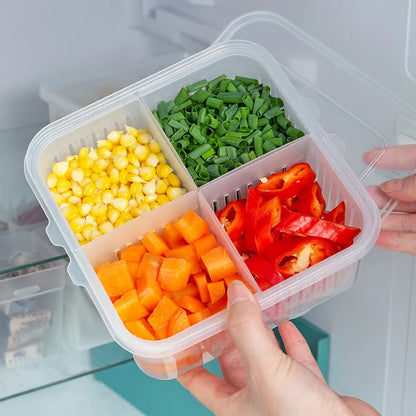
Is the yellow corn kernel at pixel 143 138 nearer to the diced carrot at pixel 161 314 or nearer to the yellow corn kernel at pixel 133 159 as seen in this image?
the yellow corn kernel at pixel 133 159

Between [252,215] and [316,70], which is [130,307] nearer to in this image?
[252,215]

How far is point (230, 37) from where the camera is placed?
1442mm

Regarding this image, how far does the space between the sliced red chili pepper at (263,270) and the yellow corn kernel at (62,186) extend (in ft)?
1.20

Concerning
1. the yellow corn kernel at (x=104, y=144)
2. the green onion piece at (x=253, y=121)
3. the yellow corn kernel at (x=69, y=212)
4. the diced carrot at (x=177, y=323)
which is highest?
the green onion piece at (x=253, y=121)

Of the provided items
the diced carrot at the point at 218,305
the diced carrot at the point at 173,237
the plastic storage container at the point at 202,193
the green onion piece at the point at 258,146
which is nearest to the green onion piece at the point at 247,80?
the plastic storage container at the point at 202,193

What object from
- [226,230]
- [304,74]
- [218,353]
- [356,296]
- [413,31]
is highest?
[413,31]

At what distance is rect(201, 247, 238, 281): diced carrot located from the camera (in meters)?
1.06

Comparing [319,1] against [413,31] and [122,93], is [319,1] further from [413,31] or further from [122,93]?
[122,93]

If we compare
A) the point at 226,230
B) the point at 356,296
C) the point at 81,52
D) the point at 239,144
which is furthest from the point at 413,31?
the point at 81,52

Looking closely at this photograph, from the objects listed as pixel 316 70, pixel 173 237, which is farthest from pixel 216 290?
pixel 316 70

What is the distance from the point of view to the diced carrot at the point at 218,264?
1.06 meters

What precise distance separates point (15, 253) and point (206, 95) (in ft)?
1.57

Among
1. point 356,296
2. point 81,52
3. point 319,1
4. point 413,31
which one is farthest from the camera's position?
point 81,52

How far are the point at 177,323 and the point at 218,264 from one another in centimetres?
12
